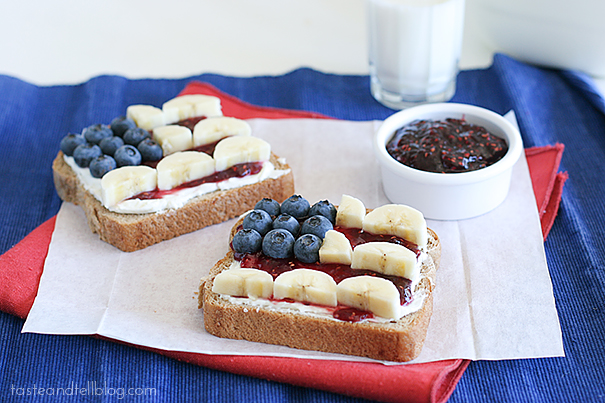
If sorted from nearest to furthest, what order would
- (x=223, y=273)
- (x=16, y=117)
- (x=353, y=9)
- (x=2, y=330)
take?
(x=223, y=273), (x=2, y=330), (x=16, y=117), (x=353, y=9)

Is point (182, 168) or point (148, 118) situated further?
point (148, 118)

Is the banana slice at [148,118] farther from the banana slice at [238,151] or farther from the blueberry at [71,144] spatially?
the banana slice at [238,151]

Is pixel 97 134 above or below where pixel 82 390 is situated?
above

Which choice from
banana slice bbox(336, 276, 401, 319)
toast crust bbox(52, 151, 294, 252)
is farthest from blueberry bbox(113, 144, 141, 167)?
banana slice bbox(336, 276, 401, 319)

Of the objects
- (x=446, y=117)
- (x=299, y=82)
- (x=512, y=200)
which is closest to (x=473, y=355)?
(x=512, y=200)

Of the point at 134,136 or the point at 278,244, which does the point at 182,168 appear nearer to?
the point at 134,136

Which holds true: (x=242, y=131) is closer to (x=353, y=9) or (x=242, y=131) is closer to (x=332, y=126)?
(x=332, y=126)

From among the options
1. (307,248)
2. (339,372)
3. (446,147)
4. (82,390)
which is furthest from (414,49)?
(82,390)
